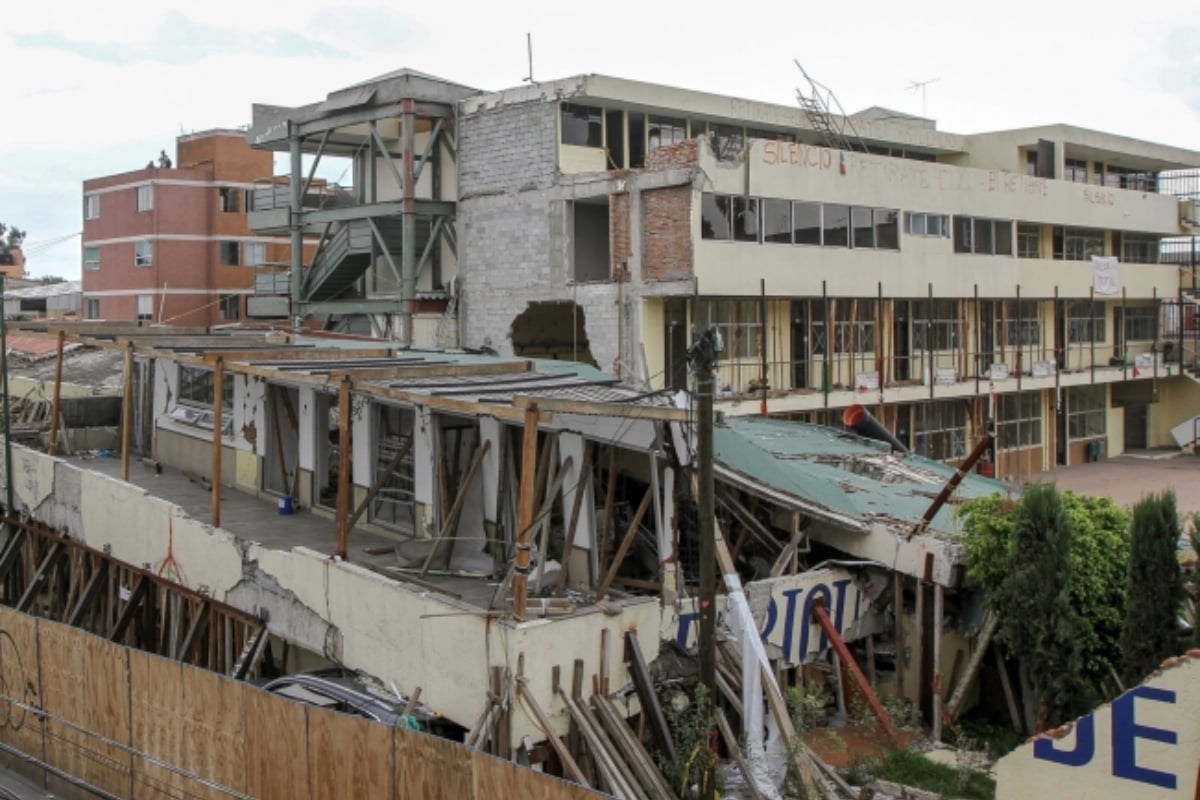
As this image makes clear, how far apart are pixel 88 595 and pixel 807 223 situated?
17.4 metres

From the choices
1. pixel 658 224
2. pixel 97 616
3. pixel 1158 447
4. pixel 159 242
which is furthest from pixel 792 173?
pixel 159 242

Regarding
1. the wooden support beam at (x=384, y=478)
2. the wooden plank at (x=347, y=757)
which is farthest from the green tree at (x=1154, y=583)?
the wooden support beam at (x=384, y=478)

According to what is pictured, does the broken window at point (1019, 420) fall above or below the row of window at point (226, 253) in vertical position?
below

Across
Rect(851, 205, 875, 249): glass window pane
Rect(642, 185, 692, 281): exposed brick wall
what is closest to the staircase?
Rect(642, 185, 692, 281): exposed brick wall

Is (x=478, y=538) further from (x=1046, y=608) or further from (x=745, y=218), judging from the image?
(x=745, y=218)

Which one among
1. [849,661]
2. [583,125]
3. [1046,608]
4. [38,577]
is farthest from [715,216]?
[38,577]

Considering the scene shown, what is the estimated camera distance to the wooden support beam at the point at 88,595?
19000 mm

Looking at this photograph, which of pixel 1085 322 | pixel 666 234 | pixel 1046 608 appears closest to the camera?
pixel 1046 608

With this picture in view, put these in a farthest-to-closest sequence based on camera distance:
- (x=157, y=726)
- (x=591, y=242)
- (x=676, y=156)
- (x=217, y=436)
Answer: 1. (x=591, y=242)
2. (x=676, y=156)
3. (x=217, y=436)
4. (x=157, y=726)

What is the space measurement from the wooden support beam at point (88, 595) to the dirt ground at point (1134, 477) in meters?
22.5

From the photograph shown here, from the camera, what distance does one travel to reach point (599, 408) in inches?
453

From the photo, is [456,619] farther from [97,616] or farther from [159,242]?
[159,242]

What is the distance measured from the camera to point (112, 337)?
834 inches

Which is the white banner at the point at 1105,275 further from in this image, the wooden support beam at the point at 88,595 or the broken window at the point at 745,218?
the wooden support beam at the point at 88,595
